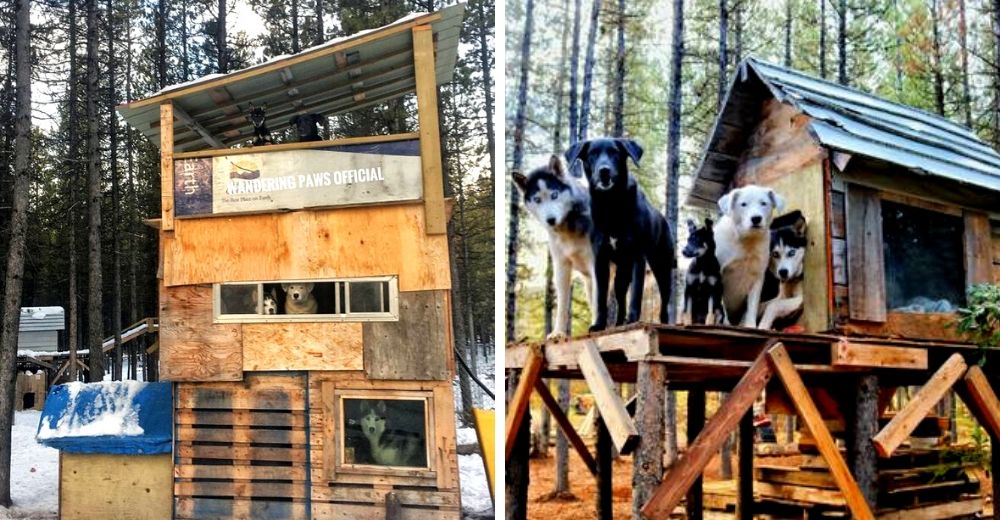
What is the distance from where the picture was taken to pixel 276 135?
8.91m

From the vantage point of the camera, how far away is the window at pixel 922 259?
532 cm

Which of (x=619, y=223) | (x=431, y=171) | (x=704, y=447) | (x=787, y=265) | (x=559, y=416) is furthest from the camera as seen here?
(x=559, y=416)

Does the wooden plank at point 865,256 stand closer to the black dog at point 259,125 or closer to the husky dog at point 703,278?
the husky dog at point 703,278

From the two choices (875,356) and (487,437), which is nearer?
(875,356)

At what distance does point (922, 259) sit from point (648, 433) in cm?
268

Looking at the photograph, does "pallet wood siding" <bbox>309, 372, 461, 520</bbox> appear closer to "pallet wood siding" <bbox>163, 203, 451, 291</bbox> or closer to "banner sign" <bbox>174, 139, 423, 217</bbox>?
"pallet wood siding" <bbox>163, 203, 451, 291</bbox>

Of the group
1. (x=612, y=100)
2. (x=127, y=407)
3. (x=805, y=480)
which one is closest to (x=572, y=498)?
(x=805, y=480)

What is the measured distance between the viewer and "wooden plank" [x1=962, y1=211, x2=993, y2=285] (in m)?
5.65

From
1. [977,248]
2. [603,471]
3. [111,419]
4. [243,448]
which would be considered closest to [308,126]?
[243,448]

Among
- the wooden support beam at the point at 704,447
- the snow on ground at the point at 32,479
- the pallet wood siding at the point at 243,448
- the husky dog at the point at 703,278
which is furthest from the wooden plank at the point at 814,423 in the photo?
the snow on ground at the point at 32,479

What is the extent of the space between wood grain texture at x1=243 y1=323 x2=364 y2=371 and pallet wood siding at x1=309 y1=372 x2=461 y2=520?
0.09 m

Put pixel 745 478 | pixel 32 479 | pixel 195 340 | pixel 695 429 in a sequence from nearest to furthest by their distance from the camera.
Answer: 1. pixel 195 340
2. pixel 745 478
3. pixel 695 429
4. pixel 32 479

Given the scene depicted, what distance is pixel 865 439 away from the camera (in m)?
5.10

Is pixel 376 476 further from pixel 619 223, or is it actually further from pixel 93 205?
pixel 93 205
